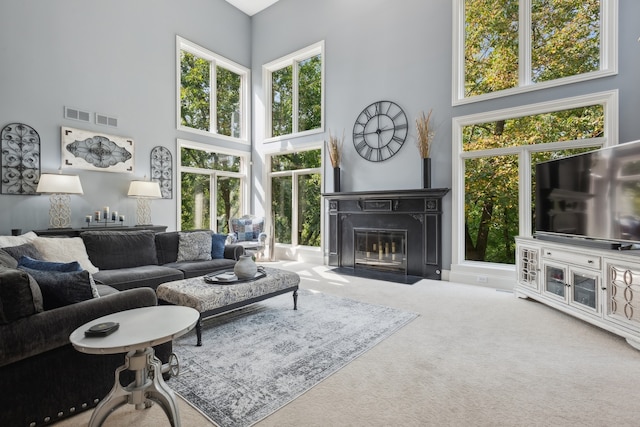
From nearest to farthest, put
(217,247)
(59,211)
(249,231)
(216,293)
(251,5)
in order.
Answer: (216,293) → (217,247) → (59,211) → (249,231) → (251,5)

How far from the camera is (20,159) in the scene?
14.1ft

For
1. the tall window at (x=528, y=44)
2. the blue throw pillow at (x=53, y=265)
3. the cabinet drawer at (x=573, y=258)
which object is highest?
the tall window at (x=528, y=44)

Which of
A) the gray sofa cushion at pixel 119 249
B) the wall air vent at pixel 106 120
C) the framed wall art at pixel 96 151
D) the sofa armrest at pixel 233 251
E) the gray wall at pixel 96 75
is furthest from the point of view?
the wall air vent at pixel 106 120

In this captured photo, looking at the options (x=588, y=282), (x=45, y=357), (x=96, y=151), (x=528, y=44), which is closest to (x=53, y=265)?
(x=45, y=357)

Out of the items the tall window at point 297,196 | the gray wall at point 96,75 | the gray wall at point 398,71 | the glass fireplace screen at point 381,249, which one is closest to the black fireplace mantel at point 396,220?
the glass fireplace screen at point 381,249

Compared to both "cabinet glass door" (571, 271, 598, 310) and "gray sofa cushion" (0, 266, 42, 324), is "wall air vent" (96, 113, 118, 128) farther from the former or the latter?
"cabinet glass door" (571, 271, 598, 310)

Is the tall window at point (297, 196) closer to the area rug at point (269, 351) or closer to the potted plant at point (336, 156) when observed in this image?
the potted plant at point (336, 156)

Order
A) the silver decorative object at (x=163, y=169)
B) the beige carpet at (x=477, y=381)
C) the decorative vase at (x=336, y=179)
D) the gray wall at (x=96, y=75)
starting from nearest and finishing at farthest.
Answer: the beige carpet at (x=477, y=381), the gray wall at (x=96, y=75), the silver decorative object at (x=163, y=169), the decorative vase at (x=336, y=179)

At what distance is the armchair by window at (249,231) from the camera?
6.14 m

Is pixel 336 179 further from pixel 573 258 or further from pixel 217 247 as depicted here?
pixel 573 258

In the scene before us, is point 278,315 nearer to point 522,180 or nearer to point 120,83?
point 522,180

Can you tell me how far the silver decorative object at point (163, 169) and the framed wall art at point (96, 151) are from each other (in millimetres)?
371

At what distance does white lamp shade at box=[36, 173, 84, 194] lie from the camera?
160 inches

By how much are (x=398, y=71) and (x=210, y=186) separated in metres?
4.42
